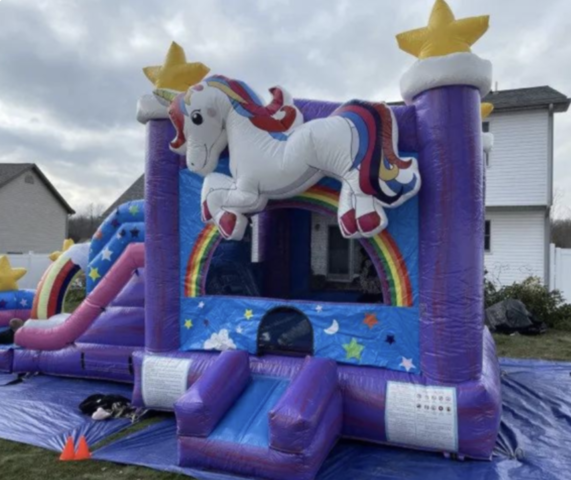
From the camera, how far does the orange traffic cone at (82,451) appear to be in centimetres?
339

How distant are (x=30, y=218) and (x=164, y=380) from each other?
19221mm

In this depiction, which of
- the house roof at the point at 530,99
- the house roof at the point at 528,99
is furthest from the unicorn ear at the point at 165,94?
the house roof at the point at 530,99

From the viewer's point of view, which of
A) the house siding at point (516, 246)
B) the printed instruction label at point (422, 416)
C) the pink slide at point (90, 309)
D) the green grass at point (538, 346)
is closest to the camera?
the printed instruction label at point (422, 416)

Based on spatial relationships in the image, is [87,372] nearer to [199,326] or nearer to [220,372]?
[199,326]

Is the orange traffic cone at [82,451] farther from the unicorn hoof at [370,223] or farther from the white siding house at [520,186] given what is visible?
the white siding house at [520,186]

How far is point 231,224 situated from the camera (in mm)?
3668

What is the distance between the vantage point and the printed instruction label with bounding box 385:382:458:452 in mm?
3227

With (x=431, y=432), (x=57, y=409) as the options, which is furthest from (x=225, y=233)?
(x=57, y=409)

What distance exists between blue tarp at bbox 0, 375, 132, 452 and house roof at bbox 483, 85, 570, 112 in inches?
412

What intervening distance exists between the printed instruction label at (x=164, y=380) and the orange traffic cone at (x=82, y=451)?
0.70 meters

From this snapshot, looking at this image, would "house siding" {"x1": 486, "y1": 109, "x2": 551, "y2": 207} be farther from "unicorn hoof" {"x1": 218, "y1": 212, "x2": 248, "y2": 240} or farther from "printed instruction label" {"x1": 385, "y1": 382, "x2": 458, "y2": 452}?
"unicorn hoof" {"x1": 218, "y1": 212, "x2": 248, "y2": 240}

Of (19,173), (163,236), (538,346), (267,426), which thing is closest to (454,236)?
(267,426)

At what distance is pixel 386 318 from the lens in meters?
3.58

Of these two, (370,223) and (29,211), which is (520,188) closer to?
(370,223)
